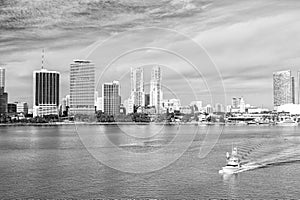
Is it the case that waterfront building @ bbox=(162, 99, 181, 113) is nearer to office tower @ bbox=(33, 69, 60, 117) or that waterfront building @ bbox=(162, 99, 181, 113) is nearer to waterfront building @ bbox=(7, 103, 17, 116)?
office tower @ bbox=(33, 69, 60, 117)

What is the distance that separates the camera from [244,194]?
1653 centimetres

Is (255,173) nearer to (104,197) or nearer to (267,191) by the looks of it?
(267,191)

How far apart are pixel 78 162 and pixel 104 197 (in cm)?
973

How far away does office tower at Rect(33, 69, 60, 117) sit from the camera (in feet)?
444

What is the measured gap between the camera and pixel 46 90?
140 metres

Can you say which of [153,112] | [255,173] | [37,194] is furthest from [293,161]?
[153,112]

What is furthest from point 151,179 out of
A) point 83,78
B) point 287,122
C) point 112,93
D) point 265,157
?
point 287,122

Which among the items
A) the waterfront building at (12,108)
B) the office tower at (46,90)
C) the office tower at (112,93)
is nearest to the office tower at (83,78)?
the office tower at (112,93)

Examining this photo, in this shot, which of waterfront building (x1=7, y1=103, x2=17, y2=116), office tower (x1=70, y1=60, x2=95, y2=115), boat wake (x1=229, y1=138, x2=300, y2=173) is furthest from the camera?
waterfront building (x1=7, y1=103, x2=17, y2=116)

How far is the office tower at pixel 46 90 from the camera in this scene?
444 ft

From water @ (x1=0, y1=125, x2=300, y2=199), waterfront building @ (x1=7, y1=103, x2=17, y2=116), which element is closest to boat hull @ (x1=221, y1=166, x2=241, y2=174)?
water @ (x1=0, y1=125, x2=300, y2=199)

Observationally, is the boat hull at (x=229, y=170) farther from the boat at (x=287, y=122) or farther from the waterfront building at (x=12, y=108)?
the waterfront building at (x=12, y=108)

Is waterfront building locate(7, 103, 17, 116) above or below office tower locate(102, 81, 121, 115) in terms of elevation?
above

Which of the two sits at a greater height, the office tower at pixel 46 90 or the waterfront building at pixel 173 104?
the office tower at pixel 46 90
